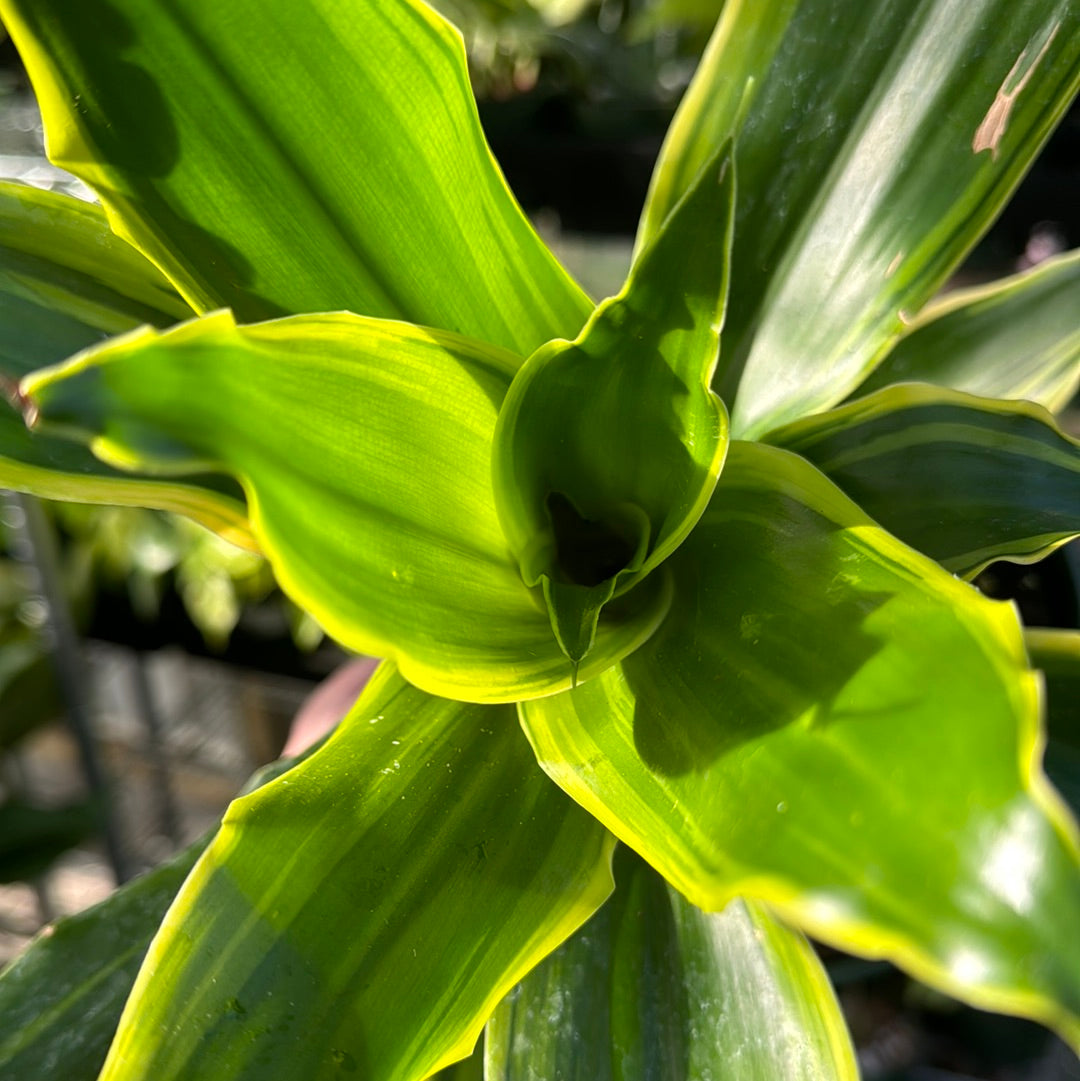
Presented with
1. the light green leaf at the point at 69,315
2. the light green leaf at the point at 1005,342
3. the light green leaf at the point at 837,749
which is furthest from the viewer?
the light green leaf at the point at 1005,342

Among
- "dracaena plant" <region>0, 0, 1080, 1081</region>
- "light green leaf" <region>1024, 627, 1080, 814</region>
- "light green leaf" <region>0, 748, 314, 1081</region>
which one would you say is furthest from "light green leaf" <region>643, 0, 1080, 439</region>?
"light green leaf" <region>0, 748, 314, 1081</region>

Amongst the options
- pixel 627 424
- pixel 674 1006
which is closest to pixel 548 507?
pixel 627 424

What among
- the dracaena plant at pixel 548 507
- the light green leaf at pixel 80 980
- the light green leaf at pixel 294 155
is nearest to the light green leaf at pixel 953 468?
the dracaena plant at pixel 548 507

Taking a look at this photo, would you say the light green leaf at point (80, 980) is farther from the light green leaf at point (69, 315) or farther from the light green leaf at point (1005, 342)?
the light green leaf at point (1005, 342)

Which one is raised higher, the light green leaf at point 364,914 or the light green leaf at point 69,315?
the light green leaf at point 69,315

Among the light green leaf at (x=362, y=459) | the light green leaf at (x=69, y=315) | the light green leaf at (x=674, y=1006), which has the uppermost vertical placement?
the light green leaf at (x=362, y=459)

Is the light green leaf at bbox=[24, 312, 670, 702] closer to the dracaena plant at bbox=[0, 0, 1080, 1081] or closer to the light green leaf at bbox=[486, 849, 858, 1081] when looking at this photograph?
the dracaena plant at bbox=[0, 0, 1080, 1081]
